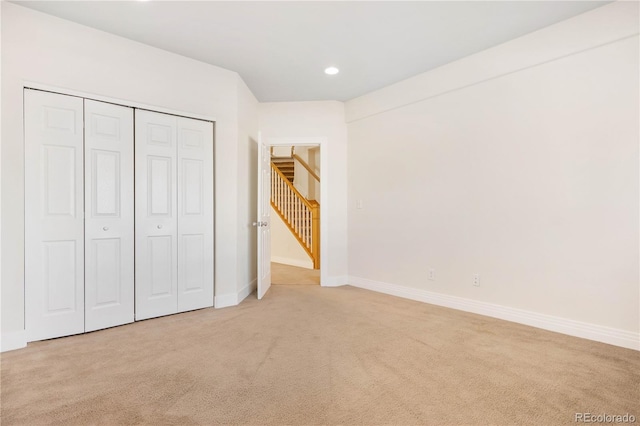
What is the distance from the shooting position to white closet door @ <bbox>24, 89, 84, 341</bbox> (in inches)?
105

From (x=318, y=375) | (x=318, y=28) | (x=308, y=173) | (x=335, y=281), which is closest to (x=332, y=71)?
(x=318, y=28)

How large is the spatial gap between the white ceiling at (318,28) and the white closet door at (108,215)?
29.7 inches

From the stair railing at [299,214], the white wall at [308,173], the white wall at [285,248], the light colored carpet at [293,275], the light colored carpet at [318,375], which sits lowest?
the light colored carpet at [293,275]

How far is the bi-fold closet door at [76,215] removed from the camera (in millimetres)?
2686

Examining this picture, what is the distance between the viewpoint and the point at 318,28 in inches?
116

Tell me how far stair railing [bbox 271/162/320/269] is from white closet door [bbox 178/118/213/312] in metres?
2.88

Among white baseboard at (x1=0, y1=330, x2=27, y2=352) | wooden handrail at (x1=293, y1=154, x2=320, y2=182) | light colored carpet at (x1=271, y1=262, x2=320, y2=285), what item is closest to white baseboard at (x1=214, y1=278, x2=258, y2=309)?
light colored carpet at (x1=271, y1=262, x2=320, y2=285)

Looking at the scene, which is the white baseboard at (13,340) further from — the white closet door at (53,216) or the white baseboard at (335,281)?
the white baseboard at (335,281)

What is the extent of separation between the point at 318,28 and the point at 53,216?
264cm

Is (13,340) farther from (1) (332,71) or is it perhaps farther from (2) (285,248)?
(2) (285,248)

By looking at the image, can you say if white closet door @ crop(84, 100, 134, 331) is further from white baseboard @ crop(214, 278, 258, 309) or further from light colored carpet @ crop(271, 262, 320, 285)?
light colored carpet @ crop(271, 262, 320, 285)

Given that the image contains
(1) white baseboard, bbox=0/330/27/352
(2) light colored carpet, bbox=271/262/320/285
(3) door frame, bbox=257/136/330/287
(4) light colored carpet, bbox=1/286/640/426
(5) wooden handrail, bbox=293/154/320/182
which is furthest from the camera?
(5) wooden handrail, bbox=293/154/320/182

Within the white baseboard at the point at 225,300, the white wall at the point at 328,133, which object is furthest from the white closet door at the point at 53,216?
the white wall at the point at 328,133

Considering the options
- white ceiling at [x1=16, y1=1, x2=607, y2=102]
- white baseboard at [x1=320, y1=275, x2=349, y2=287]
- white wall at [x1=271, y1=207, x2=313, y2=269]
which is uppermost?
white ceiling at [x1=16, y1=1, x2=607, y2=102]
